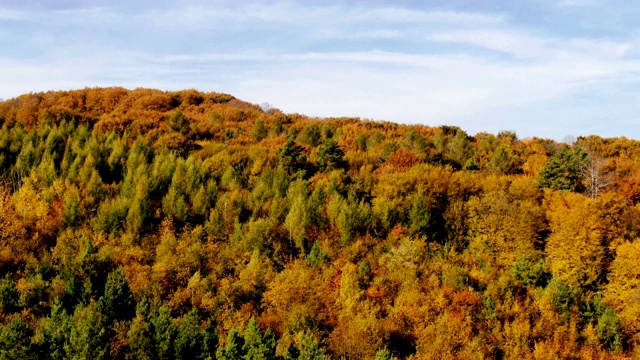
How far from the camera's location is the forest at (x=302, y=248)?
4878 cm

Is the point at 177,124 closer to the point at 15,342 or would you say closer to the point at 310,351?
the point at 15,342

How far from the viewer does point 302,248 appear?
6325cm

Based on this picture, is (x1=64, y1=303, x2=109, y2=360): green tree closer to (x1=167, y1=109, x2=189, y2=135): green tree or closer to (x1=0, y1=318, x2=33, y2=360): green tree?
(x1=0, y1=318, x2=33, y2=360): green tree

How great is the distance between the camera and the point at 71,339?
1649 inches

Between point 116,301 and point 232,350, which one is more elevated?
point 116,301

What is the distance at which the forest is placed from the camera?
48.8m

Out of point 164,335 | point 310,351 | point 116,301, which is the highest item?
point 116,301

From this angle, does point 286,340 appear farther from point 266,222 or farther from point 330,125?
point 330,125

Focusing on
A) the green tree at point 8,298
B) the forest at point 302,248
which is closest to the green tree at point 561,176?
the forest at point 302,248

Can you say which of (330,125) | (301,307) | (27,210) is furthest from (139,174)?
(330,125)

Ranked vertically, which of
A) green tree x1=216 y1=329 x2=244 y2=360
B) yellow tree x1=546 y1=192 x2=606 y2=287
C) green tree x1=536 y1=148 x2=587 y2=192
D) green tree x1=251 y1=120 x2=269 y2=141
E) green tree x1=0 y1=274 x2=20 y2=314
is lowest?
green tree x1=216 y1=329 x2=244 y2=360

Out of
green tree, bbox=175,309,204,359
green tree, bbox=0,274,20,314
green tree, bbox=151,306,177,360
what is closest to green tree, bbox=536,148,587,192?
green tree, bbox=175,309,204,359

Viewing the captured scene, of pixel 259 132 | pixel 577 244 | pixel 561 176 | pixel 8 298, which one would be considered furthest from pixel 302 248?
pixel 561 176

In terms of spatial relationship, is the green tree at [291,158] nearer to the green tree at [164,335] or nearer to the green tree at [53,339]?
the green tree at [164,335]
